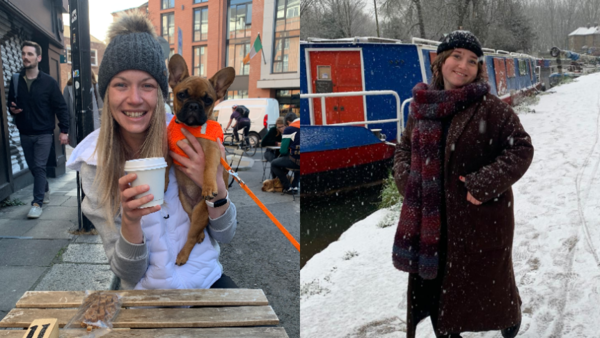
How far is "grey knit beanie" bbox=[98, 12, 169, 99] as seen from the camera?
129 cm

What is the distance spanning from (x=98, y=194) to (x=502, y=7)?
6.24 feet

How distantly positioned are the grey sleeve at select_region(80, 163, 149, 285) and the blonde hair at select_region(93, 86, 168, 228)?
1.3 inches

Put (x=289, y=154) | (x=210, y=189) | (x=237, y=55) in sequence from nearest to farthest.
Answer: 1. (x=210, y=189)
2. (x=237, y=55)
3. (x=289, y=154)

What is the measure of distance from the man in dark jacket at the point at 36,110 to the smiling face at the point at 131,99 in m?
1.56

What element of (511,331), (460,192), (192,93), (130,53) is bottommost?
(511,331)

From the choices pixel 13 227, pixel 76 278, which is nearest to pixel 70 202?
pixel 13 227

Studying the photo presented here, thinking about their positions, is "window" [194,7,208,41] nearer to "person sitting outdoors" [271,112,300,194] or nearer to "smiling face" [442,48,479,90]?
"smiling face" [442,48,479,90]

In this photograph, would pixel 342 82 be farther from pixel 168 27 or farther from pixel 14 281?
pixel 14 281

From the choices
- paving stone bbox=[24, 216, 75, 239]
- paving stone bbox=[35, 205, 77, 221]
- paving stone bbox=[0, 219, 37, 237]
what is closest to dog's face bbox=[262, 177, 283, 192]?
paving stone bbox=[35, 205, 77, 221]

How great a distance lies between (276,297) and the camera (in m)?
3.11

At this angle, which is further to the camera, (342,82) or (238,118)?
(238,118)

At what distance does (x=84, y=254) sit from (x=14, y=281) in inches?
17.4

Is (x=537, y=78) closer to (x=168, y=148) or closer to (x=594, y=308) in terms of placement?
(x=594, y=308)

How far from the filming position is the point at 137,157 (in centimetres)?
136
